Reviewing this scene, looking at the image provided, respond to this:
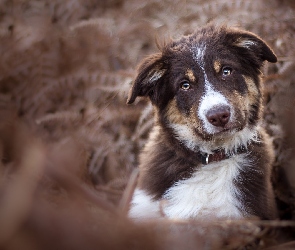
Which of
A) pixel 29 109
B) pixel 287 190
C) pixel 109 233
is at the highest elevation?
pixel 109 233

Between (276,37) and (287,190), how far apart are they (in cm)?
196

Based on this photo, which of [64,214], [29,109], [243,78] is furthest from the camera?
[243,78]

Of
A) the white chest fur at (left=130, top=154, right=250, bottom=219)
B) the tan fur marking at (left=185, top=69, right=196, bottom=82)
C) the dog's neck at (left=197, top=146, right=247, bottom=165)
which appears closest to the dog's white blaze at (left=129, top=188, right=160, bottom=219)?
the white chest fur at (left=130, top=154, right=250, bottom=219)

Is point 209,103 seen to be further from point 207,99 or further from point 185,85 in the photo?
point 185,85

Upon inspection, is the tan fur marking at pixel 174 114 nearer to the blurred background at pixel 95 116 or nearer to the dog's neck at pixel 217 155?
the dog's neck at pixel 217 155

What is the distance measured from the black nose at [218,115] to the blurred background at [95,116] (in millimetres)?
474

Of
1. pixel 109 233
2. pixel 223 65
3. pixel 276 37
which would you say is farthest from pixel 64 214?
pixel 276 37

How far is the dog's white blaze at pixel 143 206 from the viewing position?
3656 millimetres

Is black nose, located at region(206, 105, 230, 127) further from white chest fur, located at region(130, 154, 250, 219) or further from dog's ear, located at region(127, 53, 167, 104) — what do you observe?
dog's ear, located at region(127, 53, 167, 104)

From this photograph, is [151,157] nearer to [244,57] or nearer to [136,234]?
[244,57]

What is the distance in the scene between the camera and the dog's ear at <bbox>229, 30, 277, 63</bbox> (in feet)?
13.3

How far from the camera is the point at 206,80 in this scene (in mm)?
3932

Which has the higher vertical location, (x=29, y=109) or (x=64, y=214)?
(x=64, y=214)

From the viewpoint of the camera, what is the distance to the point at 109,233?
975 millimetres
